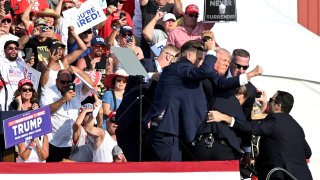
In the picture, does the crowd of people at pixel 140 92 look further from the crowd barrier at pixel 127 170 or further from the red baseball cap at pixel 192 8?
the crowd barrier at pixel 127 170

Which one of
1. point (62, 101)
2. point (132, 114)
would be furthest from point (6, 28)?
point (132, 114)

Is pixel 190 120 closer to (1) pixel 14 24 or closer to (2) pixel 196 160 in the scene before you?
(2) pixel 196 160

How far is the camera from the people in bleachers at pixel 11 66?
16469 millimetres

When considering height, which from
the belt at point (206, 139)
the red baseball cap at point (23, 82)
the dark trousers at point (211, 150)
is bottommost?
the dark trousers at point (211, 150)

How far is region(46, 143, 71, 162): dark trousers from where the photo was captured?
15.7m

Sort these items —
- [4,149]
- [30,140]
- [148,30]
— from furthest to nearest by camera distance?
[148,30], [30,140], [4,149]

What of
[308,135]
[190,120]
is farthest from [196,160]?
[308,135]

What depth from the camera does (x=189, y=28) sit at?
18.1 meters

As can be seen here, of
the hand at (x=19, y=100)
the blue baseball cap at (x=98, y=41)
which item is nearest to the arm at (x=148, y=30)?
the blue baseball cap at (x=98, y=41)

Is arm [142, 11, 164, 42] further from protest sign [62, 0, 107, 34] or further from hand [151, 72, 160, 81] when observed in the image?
hand [151, 72, 160, 81]

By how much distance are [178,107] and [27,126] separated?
1.57 meters

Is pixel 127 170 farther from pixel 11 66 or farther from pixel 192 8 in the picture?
pixel 192 8

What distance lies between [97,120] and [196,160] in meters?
2.84

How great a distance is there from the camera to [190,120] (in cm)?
1348
